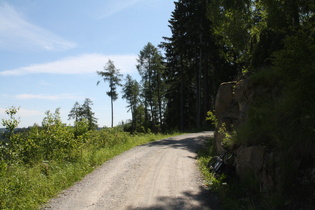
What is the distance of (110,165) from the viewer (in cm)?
1036

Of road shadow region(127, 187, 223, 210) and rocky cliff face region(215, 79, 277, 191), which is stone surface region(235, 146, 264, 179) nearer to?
rocky cliff face region(215, 79, 277, 191)

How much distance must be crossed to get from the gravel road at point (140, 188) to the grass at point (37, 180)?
13.2 inches

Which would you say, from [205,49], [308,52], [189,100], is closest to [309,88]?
[308,52]

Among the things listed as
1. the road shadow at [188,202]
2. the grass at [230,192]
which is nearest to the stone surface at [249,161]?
the grass at [230,192]

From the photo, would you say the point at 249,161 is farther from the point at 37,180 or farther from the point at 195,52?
the point at 195,52

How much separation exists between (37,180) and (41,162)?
188 centimetres

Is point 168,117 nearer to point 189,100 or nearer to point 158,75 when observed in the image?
point 189,100

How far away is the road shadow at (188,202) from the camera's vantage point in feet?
18.3

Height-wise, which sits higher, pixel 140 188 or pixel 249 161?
pixel 249 161

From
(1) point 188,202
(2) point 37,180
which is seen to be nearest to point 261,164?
(1) point 188,202

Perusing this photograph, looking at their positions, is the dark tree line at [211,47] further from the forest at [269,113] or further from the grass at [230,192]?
the grass at [230,192]

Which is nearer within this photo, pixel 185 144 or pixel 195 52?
pixel 185 144

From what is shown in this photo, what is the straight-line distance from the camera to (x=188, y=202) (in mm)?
5926

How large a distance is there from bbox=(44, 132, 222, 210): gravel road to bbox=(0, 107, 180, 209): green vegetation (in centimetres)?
48
